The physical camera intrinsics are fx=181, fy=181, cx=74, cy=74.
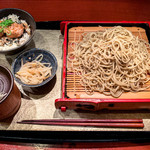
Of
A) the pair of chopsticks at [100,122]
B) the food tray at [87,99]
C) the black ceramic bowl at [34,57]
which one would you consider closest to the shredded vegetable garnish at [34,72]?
the black ceramic bowl at [34,57]

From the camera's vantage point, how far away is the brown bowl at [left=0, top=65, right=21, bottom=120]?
211 cm

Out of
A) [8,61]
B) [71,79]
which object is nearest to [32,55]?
[8,61]

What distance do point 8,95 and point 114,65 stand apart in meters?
1.38

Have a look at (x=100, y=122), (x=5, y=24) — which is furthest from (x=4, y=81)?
(x=100, y=122)

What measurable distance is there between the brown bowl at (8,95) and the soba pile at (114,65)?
32.9 inches

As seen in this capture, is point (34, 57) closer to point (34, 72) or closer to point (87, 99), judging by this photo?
point (34, 72)

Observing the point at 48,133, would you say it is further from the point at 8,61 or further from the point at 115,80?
the point at 8,61

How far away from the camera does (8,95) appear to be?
81.9 inches

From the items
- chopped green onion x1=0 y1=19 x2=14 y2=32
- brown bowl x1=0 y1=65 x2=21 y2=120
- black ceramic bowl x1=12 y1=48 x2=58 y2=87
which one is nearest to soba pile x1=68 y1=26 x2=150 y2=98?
black ceramic bowl x1=12 y1=48 x2=58 y2=87

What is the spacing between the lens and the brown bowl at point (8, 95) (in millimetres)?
2113

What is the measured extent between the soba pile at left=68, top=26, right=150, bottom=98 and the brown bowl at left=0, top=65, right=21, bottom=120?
2.74 feet

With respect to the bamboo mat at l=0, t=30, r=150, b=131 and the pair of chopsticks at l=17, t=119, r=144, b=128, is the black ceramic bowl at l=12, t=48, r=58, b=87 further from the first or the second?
the pair of chopsticks at l=17, t=119, r=144, b=128

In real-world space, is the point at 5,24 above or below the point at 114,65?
above

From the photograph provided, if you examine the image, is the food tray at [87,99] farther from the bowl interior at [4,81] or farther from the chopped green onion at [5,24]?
the chopped green onion at [5,24]
